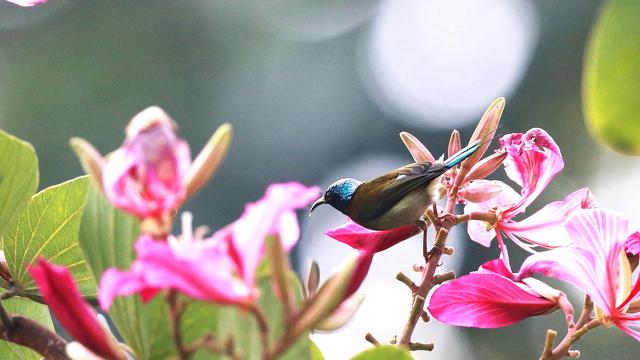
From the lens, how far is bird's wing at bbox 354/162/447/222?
694 mm

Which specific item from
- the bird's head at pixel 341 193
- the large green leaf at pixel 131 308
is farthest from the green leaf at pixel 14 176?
the bird's head at pixel 341 193

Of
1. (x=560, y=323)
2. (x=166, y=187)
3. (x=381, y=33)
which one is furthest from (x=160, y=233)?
(x=381, y=33)

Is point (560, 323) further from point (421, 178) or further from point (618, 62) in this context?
point (618, 62)

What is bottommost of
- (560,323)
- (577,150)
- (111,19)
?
(560,323)

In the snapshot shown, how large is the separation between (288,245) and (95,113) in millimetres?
5390

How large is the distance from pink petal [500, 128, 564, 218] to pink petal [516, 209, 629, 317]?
98mm

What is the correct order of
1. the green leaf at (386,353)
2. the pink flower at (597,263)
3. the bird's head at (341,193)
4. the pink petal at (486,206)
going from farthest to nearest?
the bird's head at (341,193)
the pink petal at (486,206)
the pink flower at (597,263)
the green leaf at (386,353)

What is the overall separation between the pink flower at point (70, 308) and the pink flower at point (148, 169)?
0.03 metres

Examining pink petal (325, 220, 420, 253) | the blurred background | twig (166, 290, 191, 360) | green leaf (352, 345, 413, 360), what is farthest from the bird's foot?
the blurred background

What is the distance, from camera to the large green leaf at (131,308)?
409 millimetres

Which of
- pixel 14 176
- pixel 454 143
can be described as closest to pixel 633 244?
pixel 454 143

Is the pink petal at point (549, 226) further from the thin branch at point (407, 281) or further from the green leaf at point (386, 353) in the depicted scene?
the green leaf at point (386, 353)

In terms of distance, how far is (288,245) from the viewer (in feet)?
1.06

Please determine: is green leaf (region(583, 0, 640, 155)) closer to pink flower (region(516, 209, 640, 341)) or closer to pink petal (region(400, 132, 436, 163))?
pink flower (region(516, 209, 640, 341))
